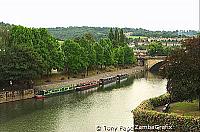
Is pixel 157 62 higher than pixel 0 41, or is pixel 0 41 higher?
pixel 0 41

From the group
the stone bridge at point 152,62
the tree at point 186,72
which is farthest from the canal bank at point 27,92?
the stone bridge at point 152,62

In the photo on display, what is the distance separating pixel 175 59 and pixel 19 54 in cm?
3293

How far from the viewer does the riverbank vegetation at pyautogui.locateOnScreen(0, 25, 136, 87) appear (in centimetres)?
6706

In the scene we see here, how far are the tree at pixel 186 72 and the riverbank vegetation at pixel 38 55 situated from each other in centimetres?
3120

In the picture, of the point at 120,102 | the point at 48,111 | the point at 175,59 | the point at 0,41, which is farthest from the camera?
the point at 0,41

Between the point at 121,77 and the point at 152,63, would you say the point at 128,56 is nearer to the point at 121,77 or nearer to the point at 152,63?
the point at 152,63

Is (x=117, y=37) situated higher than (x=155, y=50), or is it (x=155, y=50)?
(x=117, y=37)

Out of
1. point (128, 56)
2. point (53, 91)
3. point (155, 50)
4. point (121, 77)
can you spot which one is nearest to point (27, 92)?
point (53, 91)

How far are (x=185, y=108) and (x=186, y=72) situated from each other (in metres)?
5.21

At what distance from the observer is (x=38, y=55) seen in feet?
233

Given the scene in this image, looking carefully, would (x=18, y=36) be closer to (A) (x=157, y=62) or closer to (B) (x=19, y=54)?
(B) (x=19, y=54)

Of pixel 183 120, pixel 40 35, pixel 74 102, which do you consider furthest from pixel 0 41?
pixel 183 120

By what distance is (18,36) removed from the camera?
7600 cm

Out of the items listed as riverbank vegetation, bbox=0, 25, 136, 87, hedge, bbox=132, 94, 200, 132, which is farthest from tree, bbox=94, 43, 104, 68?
hedge, bbox=132, 94, 200, 132
